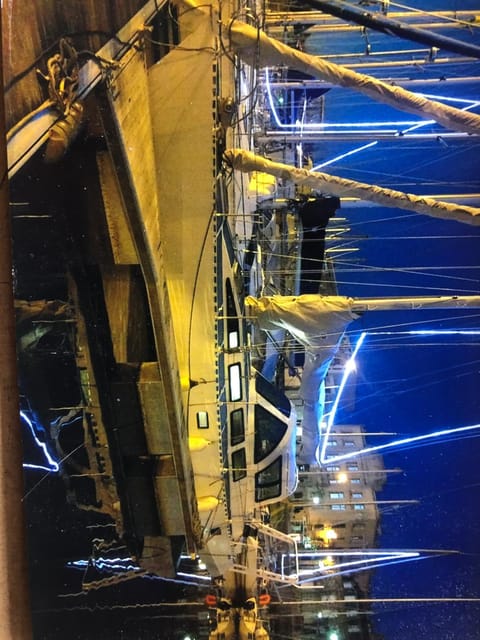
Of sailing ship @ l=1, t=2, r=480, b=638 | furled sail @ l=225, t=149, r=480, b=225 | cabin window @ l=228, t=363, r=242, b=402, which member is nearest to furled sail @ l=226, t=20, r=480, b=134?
sailing ship @ l=1, t=2, r=480, b=638

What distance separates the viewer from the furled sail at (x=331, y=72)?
1432 mm

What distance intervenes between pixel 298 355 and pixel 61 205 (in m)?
1.04

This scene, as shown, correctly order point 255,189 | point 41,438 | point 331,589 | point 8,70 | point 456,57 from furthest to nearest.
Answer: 1. point 255,189
2. point 456,57
3. point 331,589
4. point 41,438
5. point 8,70

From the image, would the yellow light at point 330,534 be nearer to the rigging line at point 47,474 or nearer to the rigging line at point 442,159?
the rigging line at point 47,474

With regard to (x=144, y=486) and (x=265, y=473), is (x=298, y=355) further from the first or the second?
(x=144, y=486)

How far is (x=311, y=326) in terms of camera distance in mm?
1719

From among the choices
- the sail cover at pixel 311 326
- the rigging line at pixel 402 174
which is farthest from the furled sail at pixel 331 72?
the sail cover at pixel 311 326

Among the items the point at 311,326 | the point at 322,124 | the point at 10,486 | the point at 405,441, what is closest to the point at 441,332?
the point at 405,441

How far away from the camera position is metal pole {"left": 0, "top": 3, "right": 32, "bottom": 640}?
1324mm

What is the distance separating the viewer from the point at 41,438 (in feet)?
4.43

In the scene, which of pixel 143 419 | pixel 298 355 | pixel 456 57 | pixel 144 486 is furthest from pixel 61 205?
pixel 456 57

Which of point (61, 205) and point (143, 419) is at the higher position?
point (61, 205)

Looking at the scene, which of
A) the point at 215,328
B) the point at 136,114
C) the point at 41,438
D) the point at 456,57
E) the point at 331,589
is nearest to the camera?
the point at 136,114

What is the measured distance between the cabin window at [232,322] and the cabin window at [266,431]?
10.1 inches
